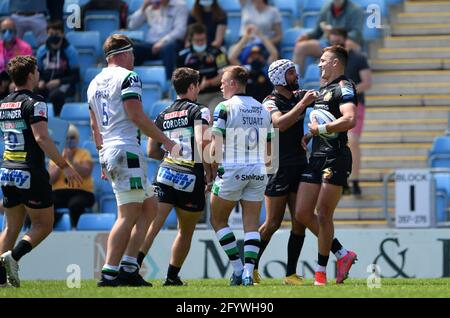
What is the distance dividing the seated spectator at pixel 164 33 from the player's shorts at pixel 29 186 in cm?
788

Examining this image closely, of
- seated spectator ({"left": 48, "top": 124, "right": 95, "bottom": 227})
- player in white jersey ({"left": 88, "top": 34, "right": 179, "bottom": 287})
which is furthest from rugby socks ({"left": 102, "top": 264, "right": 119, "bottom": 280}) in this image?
seated spectator ({"left": 48, "top": 124, "right": 95, "bottom": 227})

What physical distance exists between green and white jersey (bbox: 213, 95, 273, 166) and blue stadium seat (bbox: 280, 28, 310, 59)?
757 cm

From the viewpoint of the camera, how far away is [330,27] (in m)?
19.1

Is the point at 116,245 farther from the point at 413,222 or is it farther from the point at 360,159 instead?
the point at 360,159

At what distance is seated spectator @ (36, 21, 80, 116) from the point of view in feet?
64.2

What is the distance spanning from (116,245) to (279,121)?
234 cm

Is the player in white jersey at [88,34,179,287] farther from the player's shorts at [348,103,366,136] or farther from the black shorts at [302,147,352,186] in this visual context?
the player's shorts at [348,103,366,136]

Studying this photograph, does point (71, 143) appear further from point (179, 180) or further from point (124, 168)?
point (124, 168)

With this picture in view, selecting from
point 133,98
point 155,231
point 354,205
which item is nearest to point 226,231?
point 155,231

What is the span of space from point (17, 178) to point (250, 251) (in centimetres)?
239

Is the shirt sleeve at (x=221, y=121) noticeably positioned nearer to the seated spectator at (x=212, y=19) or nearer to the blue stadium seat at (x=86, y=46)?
the seated spectator at (x=212, y=19)

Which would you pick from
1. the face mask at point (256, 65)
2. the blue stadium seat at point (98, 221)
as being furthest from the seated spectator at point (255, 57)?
the blue stadium seat at point (98, 221)

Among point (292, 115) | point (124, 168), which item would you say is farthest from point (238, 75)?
point (124, 168)

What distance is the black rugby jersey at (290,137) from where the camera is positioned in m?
13.3
